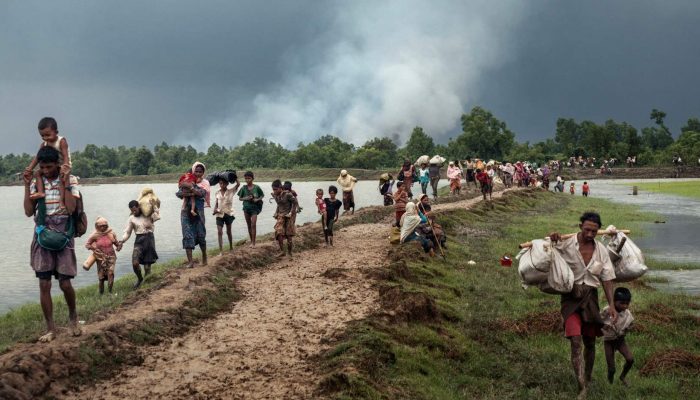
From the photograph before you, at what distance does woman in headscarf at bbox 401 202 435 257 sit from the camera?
53.8ft

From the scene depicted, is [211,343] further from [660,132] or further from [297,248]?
[660,132]

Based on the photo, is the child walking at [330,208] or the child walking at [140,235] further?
the child walking at [330,208]

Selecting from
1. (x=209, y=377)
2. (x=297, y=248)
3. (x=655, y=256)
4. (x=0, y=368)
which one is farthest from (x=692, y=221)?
(x=0, y=368)

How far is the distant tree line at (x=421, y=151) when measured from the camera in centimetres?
10769

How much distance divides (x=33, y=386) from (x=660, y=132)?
147754 millimetres

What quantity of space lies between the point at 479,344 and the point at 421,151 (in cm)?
14001

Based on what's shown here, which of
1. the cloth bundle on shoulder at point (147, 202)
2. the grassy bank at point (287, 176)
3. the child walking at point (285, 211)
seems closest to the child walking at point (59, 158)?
the cloth bundle on shoulder at point (147, 202)

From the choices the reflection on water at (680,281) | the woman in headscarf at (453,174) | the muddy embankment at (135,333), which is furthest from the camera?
the woman in headscarf at (453,174)

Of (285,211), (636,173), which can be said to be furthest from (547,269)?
(636,173)

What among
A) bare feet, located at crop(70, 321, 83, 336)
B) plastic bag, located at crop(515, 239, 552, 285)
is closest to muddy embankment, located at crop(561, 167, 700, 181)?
plastic bag, located at crop(515, 239, 552, 285)

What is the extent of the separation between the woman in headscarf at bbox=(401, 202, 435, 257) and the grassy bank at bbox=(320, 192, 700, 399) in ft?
3.40

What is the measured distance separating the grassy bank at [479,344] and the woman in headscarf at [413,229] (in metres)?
1.04

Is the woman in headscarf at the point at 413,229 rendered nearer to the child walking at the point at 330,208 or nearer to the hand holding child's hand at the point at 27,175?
the child walking at the point at 330,208

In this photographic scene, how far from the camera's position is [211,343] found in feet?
29.5
